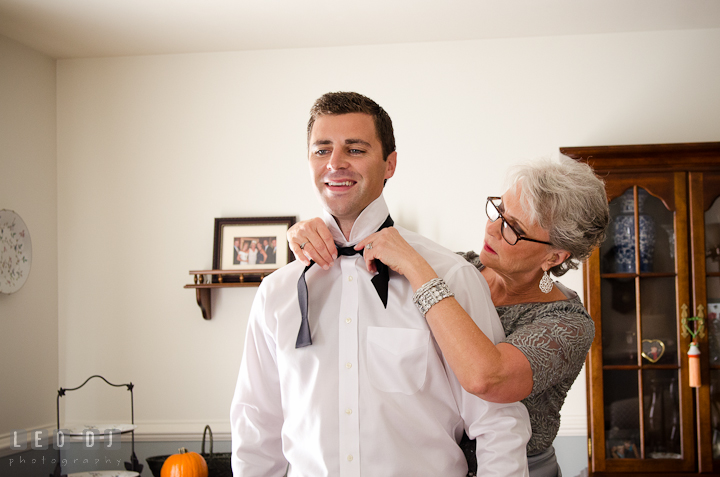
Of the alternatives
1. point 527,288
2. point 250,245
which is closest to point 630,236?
point 527,288

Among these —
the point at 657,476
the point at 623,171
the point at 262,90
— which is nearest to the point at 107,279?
the point at 262,90

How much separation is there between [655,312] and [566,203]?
1711 mm

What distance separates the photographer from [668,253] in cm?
278

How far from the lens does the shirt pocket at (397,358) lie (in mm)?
1204

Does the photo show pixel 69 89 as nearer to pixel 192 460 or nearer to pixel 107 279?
pixel 107 279

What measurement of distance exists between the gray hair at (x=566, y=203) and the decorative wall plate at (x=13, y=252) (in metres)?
2.87

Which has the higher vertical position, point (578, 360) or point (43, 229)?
point (43, 229)

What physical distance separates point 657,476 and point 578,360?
1.76 meters

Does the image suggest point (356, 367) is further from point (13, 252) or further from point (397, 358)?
point (13, 252)

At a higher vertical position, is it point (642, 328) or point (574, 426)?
point (642, 328)

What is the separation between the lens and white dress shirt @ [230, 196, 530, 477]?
118 centimetres

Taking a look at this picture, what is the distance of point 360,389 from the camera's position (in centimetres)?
121

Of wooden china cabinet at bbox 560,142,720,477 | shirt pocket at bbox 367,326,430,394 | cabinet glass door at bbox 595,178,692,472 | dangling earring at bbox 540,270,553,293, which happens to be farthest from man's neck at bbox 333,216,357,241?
cabinet glass door at bbox 595,178,692,472

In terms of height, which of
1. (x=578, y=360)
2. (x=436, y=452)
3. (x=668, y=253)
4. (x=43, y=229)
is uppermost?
(x=43, y=229)
